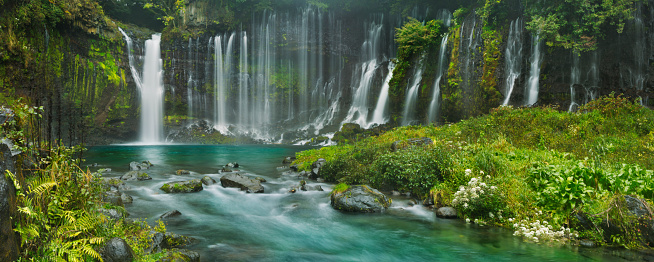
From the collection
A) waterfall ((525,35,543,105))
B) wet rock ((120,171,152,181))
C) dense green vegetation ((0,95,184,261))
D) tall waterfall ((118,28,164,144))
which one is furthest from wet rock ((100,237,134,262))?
tall waterfall ((118,28,164,144))

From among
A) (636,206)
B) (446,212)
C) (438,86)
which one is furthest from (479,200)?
(438,86)

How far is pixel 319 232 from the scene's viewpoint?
7453 millimetres

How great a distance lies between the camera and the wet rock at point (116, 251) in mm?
3945

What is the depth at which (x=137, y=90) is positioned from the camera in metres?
36.4

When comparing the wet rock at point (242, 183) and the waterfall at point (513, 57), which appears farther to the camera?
the waterfall at point (513, 57)

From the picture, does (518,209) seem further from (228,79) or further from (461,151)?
(228,79)

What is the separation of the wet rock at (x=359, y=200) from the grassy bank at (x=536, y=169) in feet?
3.70

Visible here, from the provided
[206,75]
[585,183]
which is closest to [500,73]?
[585,183]

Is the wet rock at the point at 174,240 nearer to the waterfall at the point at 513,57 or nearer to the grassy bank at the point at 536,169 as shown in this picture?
the grassy bank at the point at 536,169

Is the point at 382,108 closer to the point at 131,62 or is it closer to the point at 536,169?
the point at 536,169

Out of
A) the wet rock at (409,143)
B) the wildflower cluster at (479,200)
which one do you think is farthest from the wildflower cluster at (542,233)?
the wet rock at (409,143)

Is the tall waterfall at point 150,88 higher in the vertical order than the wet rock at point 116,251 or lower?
higher

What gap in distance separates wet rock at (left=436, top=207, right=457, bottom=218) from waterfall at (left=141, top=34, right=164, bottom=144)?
3485 cm

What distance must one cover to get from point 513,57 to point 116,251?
21.8 m
